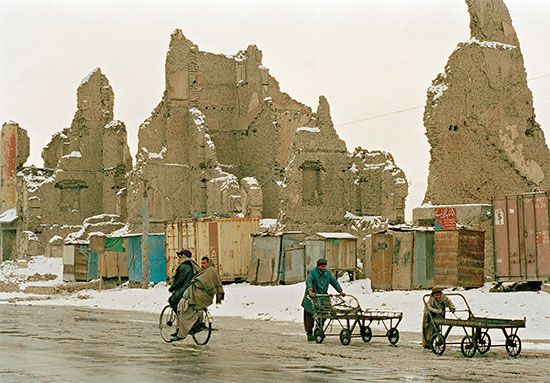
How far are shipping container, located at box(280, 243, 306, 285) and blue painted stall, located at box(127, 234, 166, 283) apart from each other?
8.78 m

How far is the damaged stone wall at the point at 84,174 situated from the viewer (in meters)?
76.5

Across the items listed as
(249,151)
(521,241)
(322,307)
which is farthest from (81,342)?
(249,151)

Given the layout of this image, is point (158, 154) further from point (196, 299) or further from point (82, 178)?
point (196, 299)

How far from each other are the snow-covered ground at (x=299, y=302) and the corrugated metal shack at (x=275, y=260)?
87 cm

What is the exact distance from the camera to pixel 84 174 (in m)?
78.0

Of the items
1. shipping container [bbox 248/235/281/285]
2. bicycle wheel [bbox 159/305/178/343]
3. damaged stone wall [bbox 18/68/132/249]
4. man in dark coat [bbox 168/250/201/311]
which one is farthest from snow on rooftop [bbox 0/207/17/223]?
man in dark coat [bbox 168/250/201/311]

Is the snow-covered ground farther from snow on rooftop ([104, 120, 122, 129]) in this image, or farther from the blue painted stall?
snow on rooftop ([104, 120, 122, 129])

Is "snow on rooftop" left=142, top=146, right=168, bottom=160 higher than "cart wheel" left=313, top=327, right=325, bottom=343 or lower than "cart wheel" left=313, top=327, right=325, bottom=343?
higher

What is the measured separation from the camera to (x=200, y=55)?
7238 centimetres

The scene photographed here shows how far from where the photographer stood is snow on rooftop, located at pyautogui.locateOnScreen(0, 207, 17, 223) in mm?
80162

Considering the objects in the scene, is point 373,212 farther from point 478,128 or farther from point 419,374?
point 419,374

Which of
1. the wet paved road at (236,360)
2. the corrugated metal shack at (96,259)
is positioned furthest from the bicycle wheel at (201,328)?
the corrugated metal shack at (96,259)

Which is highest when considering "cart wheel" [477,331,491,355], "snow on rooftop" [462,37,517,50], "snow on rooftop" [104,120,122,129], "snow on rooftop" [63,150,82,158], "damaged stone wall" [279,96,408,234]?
"snow on rooftop" [104,120,122,129]

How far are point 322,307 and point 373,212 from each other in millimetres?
37190
